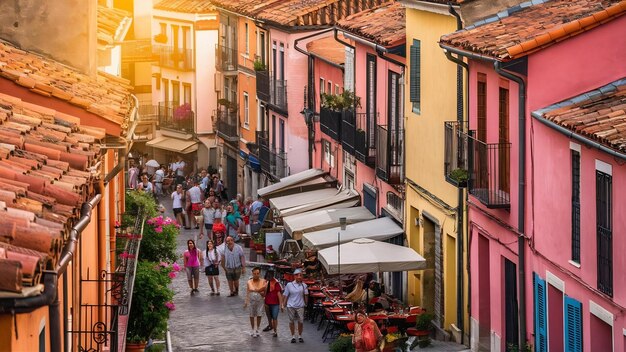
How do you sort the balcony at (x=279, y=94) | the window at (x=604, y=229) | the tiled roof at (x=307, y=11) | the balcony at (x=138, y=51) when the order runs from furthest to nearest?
the balcony at (x=138, y=51), the balcony at (x=279, y=94), the tiled roof at (x=307, y=11), the window at (x=604, y=229)

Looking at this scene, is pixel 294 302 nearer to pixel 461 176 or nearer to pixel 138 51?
pixel 461 176

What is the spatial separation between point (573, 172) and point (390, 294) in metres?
13.7

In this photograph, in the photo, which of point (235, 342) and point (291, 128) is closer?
point (235, 342)

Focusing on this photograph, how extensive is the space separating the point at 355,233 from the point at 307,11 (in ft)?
54.7

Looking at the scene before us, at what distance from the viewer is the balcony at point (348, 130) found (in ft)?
119

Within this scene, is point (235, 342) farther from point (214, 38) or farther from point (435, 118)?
point (214, 38)

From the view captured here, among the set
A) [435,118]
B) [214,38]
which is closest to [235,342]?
[435,118]

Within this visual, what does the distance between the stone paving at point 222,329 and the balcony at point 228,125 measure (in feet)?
73.6

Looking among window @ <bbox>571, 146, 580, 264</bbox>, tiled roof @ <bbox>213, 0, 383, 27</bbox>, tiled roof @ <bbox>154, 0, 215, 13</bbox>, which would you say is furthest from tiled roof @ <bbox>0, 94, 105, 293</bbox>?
tiled roof @ <bbox>154, 0, 215, 13</bbox>

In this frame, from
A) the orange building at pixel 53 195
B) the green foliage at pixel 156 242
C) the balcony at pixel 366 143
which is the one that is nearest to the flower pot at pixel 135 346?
the orange building at pixel 53 195

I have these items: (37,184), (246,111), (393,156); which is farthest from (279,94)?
(37,184)

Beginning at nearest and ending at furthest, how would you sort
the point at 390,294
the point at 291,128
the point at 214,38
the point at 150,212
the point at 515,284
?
the point at 515,284
the point at 150,212
the point at 390,294
the point at 291,128
the point at 214,38

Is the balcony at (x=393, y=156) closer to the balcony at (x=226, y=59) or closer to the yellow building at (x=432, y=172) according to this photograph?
the yellow building at (x=432, y=172)

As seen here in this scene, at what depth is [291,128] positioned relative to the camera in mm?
48656
